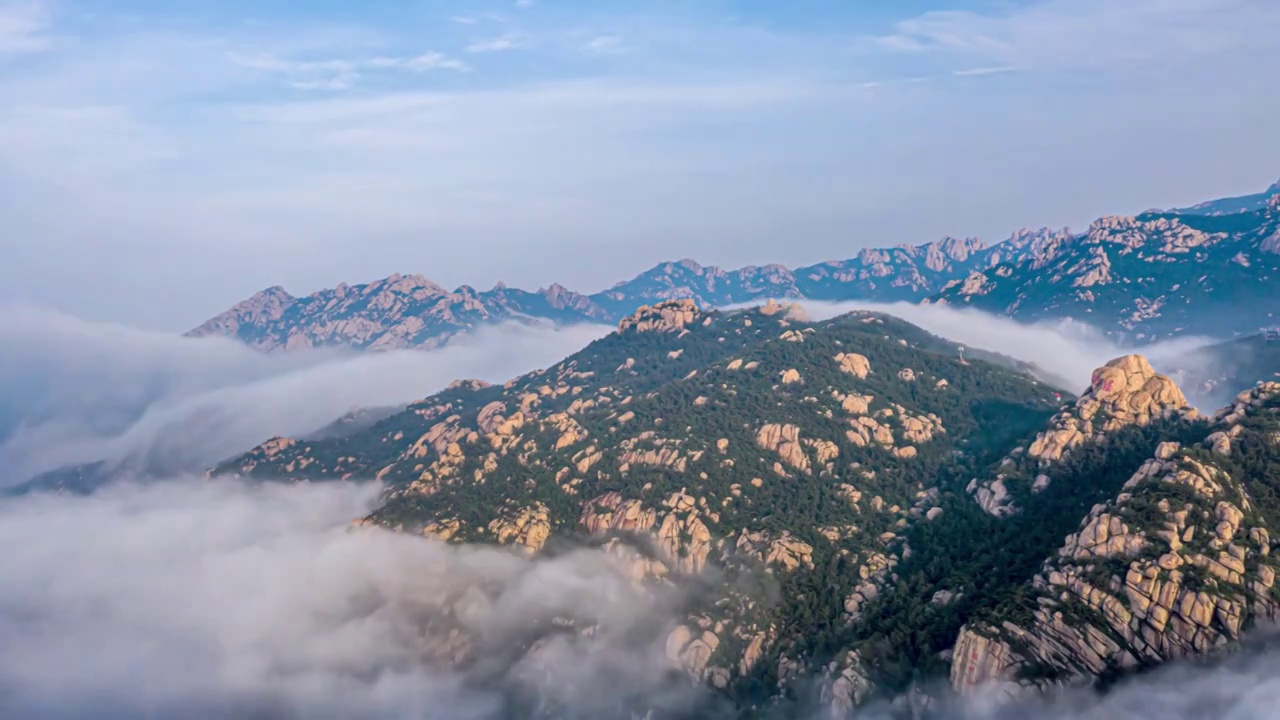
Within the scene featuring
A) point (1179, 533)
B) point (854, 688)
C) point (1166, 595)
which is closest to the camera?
point (1166, 595)

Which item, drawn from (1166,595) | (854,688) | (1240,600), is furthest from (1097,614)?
(854,688)

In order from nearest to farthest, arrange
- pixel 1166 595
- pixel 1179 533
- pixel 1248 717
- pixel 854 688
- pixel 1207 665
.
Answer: pixel 1248 717, pixel 1207 665, pixel 1166 595, pixel 1179 533, pixel 854 688

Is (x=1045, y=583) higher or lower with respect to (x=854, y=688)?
higher

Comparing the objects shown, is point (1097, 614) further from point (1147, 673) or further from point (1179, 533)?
point (1179, 533)

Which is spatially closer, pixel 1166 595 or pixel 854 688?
pixel 1166 595

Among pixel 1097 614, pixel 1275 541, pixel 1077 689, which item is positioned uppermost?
pixel 1275 541

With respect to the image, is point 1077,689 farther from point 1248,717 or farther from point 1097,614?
point 1248,717
